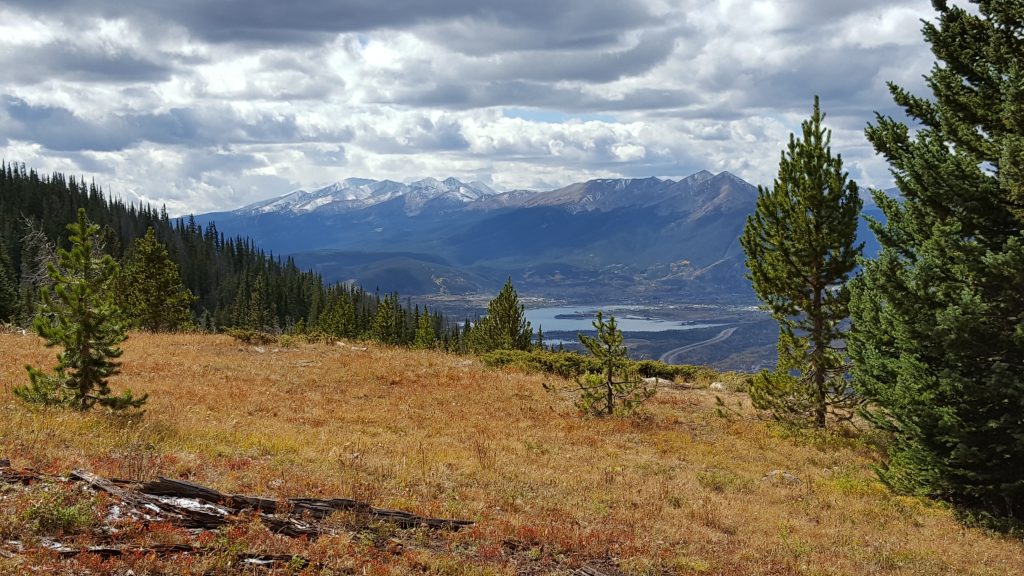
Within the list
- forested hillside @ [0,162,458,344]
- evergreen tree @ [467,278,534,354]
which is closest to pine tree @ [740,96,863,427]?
evergreen tree @ [467,278,534,354]

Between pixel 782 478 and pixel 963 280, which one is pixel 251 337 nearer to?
pixel 782 478

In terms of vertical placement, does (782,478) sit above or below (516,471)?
below

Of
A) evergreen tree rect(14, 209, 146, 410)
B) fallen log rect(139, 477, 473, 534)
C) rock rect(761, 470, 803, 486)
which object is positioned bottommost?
rock rect(761, 470, 803, 486)

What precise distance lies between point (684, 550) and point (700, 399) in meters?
20.6

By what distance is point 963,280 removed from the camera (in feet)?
44.0

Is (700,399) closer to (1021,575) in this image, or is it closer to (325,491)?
(1021,575)

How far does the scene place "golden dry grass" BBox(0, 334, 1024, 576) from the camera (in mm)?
10219

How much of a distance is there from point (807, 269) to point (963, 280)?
9202 millimetres

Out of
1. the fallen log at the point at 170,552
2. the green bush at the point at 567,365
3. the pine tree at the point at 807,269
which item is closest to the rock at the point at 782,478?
the pine tree at the point at 807,269

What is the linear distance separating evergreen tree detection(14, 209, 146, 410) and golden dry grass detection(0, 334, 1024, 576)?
0.69 metres

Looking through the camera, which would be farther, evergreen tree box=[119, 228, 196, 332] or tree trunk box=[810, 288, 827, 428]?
evergreen tree box=[119, 228, 196, 332]

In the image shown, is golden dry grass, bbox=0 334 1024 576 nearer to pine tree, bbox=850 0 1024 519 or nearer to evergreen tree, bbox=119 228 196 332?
pine tree, bbox=850 0 1024 519

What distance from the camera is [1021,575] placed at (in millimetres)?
11148

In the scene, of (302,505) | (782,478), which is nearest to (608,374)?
(782,478)
